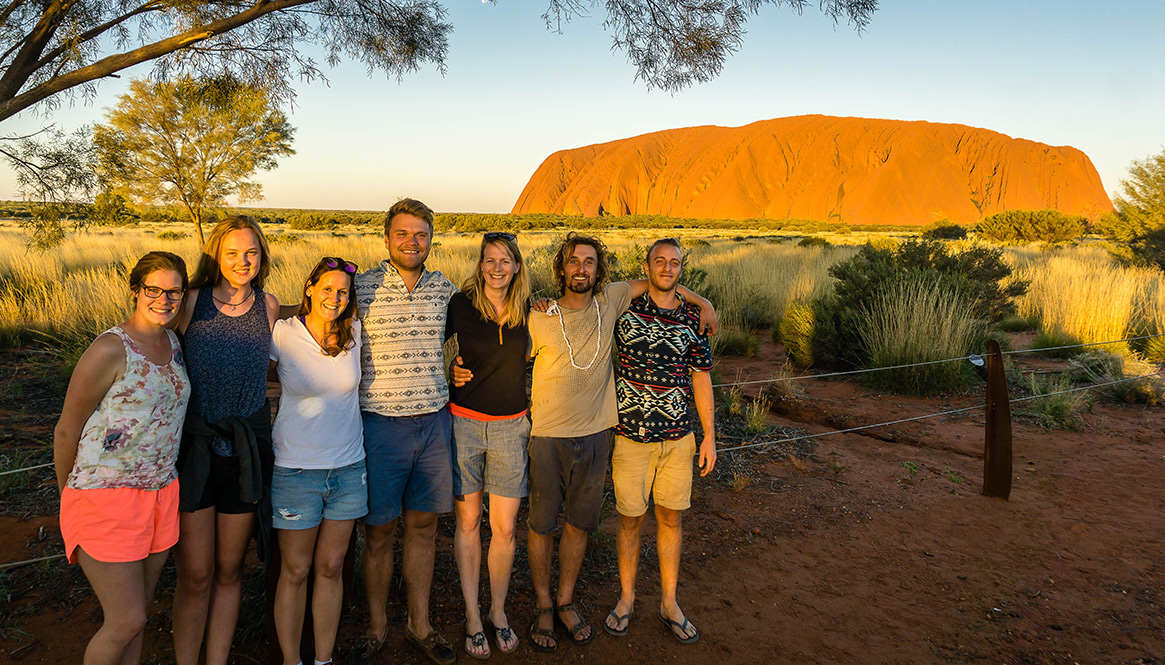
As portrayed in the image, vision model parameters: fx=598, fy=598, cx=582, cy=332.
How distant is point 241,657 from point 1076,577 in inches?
172

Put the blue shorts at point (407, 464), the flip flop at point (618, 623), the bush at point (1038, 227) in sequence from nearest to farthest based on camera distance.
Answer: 1. the blue shorts at point (407, 464)
2. the flip flop at point (618, 623)
3. the bush at point (1038, 227)

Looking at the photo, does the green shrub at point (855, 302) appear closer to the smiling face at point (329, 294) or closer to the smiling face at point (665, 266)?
the smiling face at point (665, 266)

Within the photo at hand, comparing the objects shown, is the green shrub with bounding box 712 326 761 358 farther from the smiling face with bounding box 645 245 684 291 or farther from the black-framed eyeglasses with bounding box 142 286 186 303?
the black-framed eyeglasses with bounding box 142 286 186 303

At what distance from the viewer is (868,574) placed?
3.45 m

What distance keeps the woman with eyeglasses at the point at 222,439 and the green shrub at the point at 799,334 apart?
25.1ft

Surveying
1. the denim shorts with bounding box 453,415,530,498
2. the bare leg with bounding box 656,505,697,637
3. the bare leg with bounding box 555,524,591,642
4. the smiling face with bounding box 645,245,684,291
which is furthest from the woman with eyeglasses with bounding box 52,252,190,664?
the bare leg with bounding box 656,505,697,637

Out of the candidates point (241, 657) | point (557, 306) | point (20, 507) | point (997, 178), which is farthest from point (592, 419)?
point (997, 178)

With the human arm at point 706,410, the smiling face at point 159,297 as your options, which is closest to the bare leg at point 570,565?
the human arm at point 706,410

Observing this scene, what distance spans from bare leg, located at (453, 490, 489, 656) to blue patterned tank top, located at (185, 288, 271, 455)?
0.96m

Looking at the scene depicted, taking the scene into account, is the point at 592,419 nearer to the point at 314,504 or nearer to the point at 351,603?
the point at 314,504

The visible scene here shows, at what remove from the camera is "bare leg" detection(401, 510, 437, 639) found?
2.62 meters

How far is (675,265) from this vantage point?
273 cm

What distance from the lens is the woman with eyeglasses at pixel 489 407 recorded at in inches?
103

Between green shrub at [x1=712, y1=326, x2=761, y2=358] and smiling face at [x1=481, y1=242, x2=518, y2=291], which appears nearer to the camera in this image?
smiling face at [x1=481, y1=242, x2=518, y2=291]
